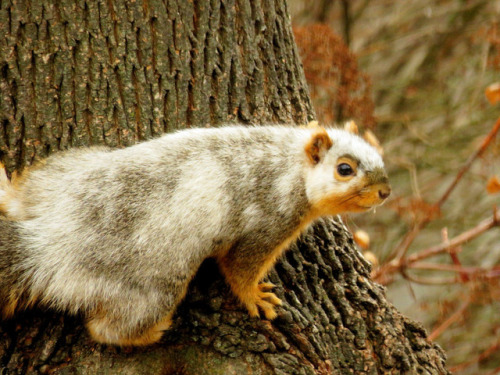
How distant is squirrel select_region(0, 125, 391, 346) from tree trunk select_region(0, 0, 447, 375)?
0.10 m

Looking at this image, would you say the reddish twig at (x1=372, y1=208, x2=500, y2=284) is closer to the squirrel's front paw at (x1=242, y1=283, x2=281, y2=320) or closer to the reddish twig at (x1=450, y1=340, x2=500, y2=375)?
the reddish twig at (x1=450, y1=340, x2=500, y2=375)

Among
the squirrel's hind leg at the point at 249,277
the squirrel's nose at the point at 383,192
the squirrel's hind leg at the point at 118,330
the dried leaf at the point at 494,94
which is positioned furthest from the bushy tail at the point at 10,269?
the dried leaf at the point at 494,94

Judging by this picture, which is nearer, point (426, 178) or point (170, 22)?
point (170, 22)

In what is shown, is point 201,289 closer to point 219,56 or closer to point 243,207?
point 243,207

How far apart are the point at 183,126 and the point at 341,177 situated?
2.39ft

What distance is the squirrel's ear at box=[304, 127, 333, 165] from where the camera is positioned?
251 cm

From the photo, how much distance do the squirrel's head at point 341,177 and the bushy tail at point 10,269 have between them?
1158mm

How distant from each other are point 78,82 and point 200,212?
80cm

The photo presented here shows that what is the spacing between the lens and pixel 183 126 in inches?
104

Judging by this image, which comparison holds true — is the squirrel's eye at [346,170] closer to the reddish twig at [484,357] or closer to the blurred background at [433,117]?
the reddish twig at [484,357]

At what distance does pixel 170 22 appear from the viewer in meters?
2.64

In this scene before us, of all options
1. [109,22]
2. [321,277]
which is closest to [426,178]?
[321,277]

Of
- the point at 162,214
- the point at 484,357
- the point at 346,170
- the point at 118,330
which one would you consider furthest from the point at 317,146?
the point at 484,357

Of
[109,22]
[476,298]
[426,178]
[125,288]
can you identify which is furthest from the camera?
[426,178]
